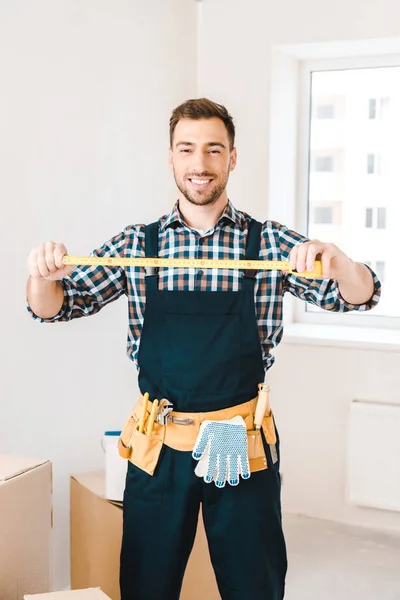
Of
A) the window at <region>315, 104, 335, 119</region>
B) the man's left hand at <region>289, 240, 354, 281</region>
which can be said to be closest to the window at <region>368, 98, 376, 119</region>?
the window at <region>315, 104, 335, 119</region>

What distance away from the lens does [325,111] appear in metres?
3.79

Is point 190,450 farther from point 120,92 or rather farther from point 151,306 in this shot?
point 120,92

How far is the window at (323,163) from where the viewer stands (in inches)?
150

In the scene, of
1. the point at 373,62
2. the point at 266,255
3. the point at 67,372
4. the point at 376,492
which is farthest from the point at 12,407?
the point at 373,62

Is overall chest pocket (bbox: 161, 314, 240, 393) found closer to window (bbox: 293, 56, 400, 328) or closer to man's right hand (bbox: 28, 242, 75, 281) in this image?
man's right hand (bbox: 28, 242, 75, 281)

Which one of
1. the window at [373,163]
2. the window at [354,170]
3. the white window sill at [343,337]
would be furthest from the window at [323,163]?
the white window sill at [343,337]

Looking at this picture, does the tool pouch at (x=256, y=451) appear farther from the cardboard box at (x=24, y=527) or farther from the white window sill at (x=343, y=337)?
the white window sill at (x=343, y=337)

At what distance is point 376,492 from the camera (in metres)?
3.41

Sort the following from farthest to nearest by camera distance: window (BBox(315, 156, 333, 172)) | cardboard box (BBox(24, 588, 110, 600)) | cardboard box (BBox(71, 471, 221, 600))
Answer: window (BBox(315, 156, 333, 172)) → cardboard box (BBox(71, 471, 221, 600)) → cardboard box (BBox(24, 588, 110, 600))

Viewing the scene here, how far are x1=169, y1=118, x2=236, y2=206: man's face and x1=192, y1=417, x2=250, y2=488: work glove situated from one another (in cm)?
58

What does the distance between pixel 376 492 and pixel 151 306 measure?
1.90 meters

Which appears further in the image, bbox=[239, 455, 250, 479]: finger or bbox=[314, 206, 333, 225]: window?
bbox=[314, 206, 333, 225]: window

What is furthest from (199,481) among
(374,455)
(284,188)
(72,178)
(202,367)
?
(284,188)

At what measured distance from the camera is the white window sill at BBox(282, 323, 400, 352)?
11.2ft
